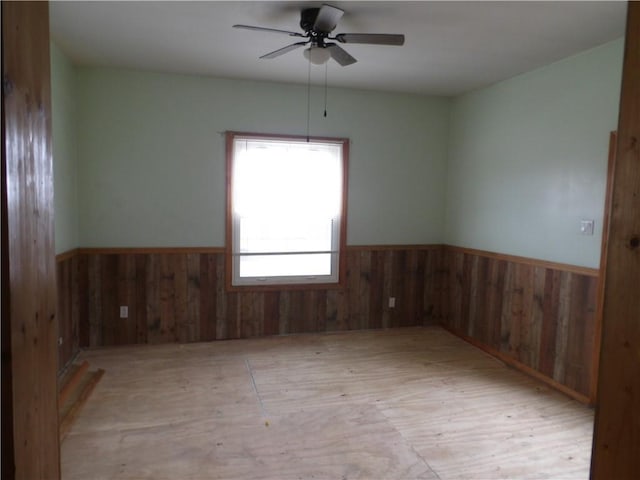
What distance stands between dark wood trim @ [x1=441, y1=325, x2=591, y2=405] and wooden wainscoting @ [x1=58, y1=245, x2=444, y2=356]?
633 mm

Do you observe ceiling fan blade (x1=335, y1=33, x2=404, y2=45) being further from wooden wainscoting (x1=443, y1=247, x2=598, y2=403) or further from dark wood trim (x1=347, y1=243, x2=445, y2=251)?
dark wood trim (x1=347, y1=243, x2=445, y2=251)

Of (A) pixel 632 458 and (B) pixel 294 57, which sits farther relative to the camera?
(B) pixel 294 57

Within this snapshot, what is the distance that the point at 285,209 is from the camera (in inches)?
178

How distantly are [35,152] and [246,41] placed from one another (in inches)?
114

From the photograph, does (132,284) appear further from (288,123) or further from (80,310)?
(288,123)

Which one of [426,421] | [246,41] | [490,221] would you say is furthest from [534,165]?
[246,41]

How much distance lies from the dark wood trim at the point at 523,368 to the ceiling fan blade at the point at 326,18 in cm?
324

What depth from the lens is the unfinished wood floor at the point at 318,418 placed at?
2.35 m

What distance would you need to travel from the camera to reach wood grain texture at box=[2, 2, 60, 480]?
0.61 m

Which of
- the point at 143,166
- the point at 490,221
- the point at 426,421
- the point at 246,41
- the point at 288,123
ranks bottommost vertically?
the point at 426,421

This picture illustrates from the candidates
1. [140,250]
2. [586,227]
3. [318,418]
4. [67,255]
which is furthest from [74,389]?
[586,227]

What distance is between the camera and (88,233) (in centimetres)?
408

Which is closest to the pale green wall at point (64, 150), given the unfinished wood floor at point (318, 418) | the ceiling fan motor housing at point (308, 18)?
the unfinished wood floor at point (318, 418)

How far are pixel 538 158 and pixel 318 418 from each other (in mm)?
2873
